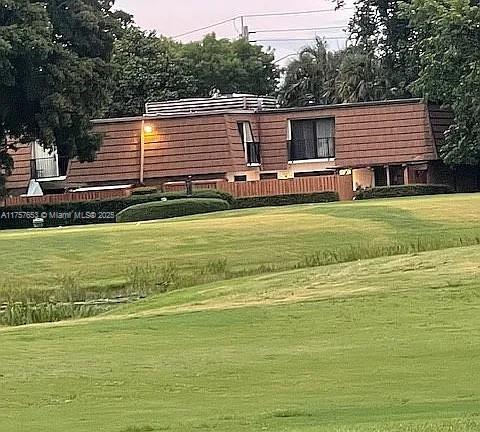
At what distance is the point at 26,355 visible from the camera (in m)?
15.4

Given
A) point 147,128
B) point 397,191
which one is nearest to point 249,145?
point 147,128

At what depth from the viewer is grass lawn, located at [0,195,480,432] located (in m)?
10.1

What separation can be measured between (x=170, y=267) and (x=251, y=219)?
7602 millimetres

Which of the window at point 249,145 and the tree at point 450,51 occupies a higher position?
the tree at point 450,51

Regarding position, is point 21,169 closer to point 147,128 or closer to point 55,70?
point 147,128

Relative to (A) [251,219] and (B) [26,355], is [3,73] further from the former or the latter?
(B) [26,355]

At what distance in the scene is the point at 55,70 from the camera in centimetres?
4997

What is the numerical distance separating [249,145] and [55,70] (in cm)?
1774

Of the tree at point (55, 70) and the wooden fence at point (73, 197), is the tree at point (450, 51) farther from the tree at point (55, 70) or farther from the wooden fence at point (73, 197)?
the wooden fence at point (73, 197)

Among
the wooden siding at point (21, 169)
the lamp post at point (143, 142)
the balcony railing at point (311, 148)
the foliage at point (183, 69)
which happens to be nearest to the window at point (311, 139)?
the balcony railing at point (311, 148)

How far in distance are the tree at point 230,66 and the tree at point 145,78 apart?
1.89 meters

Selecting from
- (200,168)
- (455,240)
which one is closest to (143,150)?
(200,168)

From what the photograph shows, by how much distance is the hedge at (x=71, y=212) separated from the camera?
2189 inches

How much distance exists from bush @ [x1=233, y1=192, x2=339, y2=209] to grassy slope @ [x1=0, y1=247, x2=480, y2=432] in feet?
105
